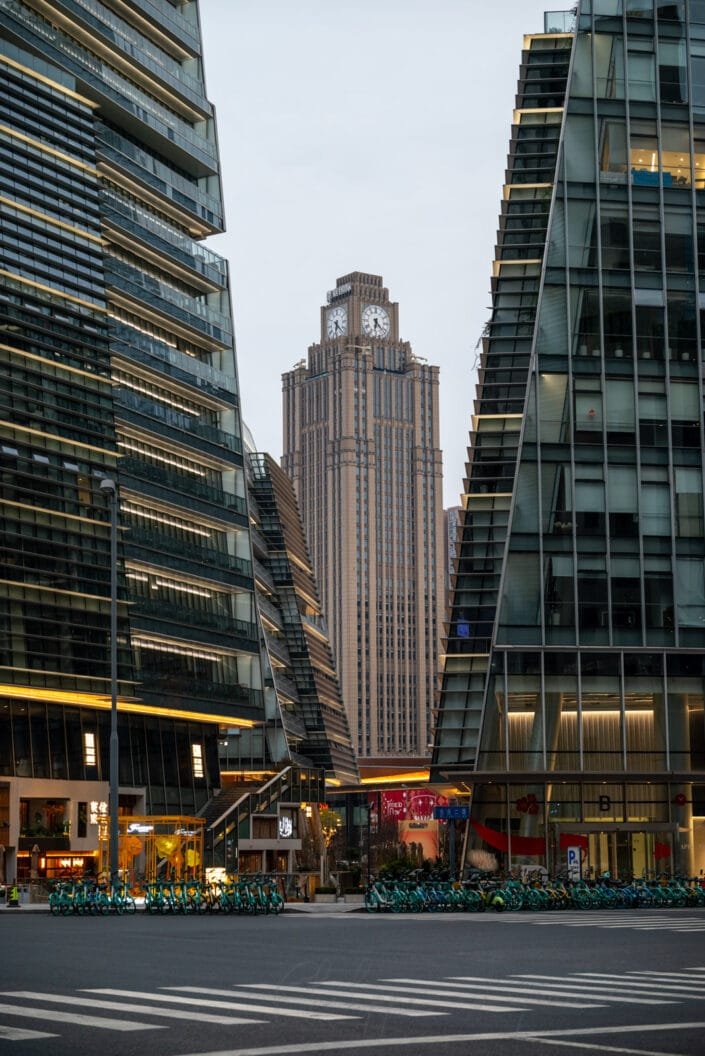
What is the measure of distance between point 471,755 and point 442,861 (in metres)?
6.00

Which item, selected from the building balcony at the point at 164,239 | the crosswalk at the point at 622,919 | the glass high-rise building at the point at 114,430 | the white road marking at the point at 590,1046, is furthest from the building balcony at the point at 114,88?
the white road marking at the point at 590,1046

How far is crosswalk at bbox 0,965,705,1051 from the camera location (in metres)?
14.6

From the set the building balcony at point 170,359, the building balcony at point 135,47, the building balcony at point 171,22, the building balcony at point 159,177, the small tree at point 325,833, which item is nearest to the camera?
the building balcony at point 170,359

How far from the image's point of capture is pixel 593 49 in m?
68.1

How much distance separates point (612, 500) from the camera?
65250 mm

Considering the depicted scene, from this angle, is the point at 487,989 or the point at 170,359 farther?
the point at 170,359

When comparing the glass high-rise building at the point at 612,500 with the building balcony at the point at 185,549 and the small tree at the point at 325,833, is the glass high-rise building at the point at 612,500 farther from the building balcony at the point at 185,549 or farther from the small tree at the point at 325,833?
the small tree at the point at 325,833

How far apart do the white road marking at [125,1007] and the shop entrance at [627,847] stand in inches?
1901

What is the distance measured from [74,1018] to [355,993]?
3825mm

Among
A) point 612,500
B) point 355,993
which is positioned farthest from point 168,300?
point 355,993

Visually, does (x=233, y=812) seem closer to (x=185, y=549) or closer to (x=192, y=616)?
(x=192, y=616)

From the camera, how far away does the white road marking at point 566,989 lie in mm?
16531

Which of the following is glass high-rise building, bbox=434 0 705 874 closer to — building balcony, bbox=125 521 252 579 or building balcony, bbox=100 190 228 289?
building balcony, bbox=125 521 252 579

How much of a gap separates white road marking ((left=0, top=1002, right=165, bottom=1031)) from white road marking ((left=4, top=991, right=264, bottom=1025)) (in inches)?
17.9
